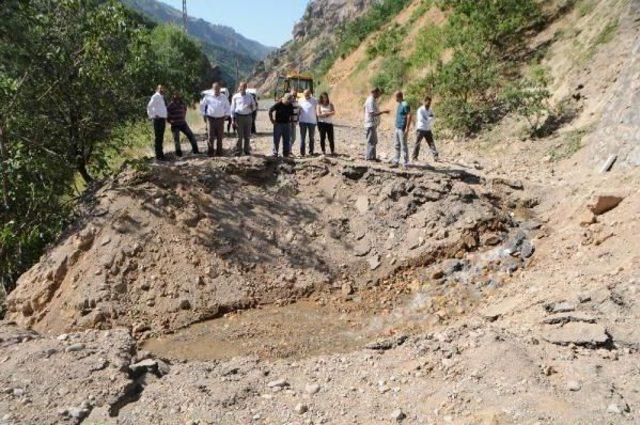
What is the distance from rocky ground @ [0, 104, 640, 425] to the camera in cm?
437

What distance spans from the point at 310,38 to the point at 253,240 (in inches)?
3152

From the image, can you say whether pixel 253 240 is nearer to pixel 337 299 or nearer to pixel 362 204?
pixel 337 299

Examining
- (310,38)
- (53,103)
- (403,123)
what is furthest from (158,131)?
(310,38)

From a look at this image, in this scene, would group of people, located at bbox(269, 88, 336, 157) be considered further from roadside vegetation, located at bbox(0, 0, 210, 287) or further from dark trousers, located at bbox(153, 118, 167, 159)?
roadside vegetation, located at bbox(0, 0, 210, 287)

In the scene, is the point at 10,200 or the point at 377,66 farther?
the point at 377,66

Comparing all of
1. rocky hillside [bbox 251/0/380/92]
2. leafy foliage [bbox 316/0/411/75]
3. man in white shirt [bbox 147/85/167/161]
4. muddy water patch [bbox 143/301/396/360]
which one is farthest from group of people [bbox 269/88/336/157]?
rocky hillside [bbox 251/0/380/92]

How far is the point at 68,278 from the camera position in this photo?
7.18 meters

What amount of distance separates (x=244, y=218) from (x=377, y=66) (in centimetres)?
1816

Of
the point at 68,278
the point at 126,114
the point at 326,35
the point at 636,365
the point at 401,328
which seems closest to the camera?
the point at 636,365

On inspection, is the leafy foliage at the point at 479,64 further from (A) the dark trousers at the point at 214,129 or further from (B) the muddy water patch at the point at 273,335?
(B) the muddy water patch at the point at 273,335

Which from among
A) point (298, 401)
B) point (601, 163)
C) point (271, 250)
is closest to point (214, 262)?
point (271, 250)

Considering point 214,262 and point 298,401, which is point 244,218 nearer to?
point 214,262

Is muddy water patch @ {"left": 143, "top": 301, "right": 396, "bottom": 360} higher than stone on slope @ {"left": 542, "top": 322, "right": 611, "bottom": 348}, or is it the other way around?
stone on slope @ {"left": 542, "top": 322, "right": 611, "bottom": 348}

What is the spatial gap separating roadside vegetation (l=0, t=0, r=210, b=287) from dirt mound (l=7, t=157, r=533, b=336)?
834 mm
